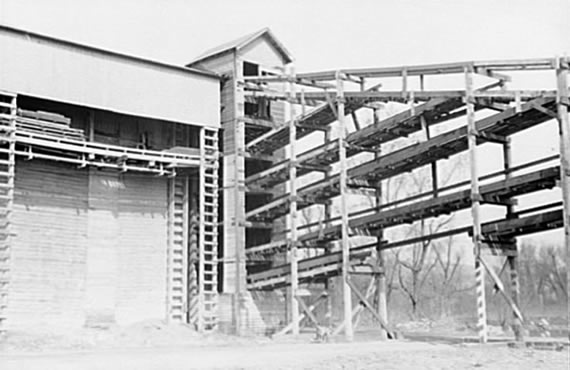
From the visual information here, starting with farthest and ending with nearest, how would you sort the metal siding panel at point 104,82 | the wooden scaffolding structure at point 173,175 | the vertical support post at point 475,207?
the metal siding panel at point 104,82 → the wooden scaffolding structure at point 173,175 → the vertical support post at point 475,207

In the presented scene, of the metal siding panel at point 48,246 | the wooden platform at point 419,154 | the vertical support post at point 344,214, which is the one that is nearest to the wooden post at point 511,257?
the wooden platform at point 419,154

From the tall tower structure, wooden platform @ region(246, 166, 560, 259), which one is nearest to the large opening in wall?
the tall tower structure

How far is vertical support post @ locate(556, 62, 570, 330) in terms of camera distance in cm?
2372

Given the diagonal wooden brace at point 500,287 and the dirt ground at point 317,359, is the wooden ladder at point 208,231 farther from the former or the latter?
the diagonal wooden brace at point 500,287

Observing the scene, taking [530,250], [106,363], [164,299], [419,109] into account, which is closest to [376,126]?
[419,109]

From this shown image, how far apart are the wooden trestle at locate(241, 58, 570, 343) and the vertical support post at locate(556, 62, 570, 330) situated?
31 millimetres

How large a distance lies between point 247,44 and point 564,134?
18.6m

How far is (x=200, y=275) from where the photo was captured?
116ft

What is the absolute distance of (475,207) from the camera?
2677 cm

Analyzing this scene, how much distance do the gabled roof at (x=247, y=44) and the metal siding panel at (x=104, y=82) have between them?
2.05 m

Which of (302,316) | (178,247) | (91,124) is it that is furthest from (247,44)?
(302,316)

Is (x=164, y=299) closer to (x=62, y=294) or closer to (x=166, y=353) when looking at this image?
(x=62, y=294)

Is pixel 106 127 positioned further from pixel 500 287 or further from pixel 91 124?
pixel 500 287

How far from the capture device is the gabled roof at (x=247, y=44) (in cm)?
3822
